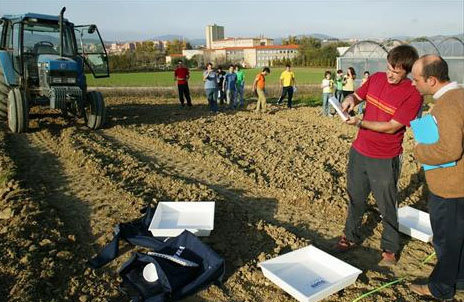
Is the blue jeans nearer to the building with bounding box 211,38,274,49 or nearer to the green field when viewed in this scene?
the green field

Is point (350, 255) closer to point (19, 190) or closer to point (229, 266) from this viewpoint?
point (229, 266)

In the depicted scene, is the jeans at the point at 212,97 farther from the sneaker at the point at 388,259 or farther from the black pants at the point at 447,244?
the black pants at the point at 447,244

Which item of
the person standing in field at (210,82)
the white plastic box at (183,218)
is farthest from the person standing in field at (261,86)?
the white plastic box at (183,218)

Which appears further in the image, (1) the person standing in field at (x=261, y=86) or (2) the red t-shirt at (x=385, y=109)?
(1) the person standing in field at (x=261, y=86)

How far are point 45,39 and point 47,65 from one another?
109 centimetres

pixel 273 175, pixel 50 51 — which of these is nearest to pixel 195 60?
pixel 50 51

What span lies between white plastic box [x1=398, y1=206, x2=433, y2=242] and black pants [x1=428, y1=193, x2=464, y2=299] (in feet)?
3.51

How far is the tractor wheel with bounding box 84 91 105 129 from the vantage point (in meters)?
8.52

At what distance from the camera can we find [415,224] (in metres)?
4.05

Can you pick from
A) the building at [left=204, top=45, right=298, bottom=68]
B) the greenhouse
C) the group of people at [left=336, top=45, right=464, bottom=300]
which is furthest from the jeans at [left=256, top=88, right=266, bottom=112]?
the building at [left=204, top=45, right=298, bottom=68]

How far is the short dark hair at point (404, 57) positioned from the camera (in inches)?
115

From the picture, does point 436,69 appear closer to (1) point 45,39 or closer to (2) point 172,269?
(2) point 172,269

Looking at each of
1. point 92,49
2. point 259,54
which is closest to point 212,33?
point 259,54

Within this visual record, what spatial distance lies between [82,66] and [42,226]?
5555 mm
